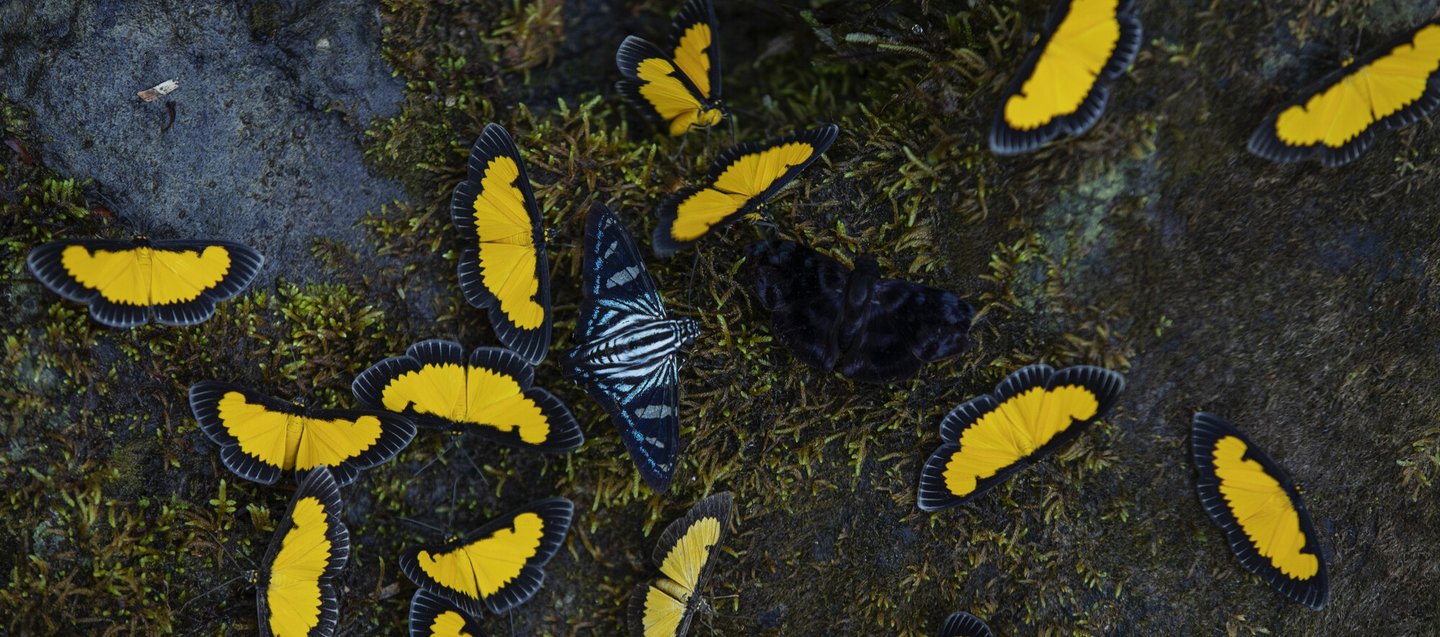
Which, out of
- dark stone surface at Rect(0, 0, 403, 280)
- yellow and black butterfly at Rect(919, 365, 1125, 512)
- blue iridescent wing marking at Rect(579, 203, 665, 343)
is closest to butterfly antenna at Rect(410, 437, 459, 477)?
blue iridescent wing marking at Rect(579, 203, 665, 343)

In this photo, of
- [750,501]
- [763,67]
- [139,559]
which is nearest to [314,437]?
[139,559]

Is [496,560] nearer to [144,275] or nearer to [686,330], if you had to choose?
[686,330]

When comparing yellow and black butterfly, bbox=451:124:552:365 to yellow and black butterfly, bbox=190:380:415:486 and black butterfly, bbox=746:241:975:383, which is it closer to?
yellow and black butterfly, bbox=190:380:415:486

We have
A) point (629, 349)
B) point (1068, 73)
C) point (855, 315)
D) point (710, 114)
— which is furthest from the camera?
point (710, 114)

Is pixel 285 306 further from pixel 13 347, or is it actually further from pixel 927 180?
pixel 927 180

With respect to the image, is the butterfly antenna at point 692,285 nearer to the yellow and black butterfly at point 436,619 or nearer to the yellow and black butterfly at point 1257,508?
the yellow and black butterfly at point 436,619

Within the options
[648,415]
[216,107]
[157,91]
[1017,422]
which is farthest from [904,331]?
[157,91]

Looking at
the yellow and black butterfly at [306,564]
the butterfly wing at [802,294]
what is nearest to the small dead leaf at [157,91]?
the yellow and black butterfly at [306,564]

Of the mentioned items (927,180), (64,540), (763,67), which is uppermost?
(763,67)
